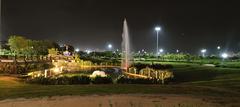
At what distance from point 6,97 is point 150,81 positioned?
30.7ft

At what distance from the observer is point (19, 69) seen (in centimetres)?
3234

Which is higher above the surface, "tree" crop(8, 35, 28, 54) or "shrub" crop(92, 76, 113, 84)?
"tree" crop(8, 35, 28, 54)

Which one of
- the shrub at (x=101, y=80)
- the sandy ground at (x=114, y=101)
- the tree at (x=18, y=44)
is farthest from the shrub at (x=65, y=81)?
the tree at (x=18, y=44)

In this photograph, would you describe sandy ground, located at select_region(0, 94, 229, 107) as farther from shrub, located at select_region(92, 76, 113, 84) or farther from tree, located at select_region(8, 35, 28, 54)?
tree, located at select_region(8, 35, 28, 54)

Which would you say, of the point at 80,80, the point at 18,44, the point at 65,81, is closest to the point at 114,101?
the point at 80,80

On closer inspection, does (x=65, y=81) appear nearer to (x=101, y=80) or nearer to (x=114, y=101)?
(x=101, y=80)

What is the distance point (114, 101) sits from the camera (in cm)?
1566

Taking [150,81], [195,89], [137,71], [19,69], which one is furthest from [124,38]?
[195,89]

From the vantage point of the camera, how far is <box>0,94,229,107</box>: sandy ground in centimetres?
1485

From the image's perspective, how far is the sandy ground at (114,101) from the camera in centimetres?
1485

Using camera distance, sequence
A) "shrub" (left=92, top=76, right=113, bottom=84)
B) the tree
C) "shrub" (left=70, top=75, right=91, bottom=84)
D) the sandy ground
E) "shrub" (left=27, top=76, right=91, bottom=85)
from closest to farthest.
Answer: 1. the sandy ground
2. "shrub" (left=27, top=76, right=91, bottom=85)
3. "shrub" (left=70, top=75, right=91, bottom=84)
4. "shrub" (left=92, top=76, right=113, bottom=84)
5. the tree

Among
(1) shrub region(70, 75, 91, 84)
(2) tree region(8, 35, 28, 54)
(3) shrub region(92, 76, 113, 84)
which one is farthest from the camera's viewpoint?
(2) tree region(8, 35, 28, 54)

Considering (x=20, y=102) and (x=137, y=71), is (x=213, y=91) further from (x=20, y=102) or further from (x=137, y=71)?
(x=137, y=71)

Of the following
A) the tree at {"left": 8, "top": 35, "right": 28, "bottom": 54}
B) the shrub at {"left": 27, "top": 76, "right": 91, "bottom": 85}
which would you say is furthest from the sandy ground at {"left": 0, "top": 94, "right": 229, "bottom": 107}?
the tree at {"left": 8, "top": 35, "right": 28, "bottom": 54}
